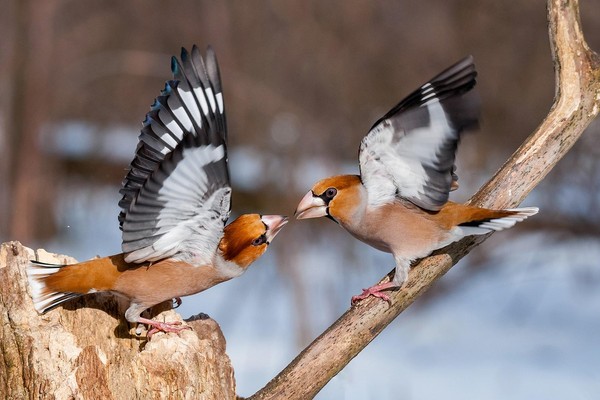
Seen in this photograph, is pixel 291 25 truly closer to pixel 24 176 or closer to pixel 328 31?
pixel 328 31

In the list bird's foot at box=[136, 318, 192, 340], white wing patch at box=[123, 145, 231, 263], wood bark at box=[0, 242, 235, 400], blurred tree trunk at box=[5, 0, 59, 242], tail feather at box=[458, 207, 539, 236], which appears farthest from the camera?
blurred tree trunk at box=[5, 0, 59, 242]

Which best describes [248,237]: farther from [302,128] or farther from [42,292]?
[302,128]

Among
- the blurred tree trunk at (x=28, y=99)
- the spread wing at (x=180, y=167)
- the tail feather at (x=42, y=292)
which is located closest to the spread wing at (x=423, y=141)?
the spread wing at (x=180, y=167)

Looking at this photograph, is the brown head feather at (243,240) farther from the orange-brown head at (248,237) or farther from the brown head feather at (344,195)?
the brown head feather at (344,195)

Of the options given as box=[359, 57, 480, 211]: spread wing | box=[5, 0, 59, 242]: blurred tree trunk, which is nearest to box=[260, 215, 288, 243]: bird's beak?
box=[359, 57, 480, 211]: spread wing

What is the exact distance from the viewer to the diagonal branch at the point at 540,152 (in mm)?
3906

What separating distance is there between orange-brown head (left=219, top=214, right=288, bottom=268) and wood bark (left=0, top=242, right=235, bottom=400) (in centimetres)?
31

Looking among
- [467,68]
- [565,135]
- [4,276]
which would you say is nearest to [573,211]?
[565,135]

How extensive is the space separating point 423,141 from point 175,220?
3.61 ft

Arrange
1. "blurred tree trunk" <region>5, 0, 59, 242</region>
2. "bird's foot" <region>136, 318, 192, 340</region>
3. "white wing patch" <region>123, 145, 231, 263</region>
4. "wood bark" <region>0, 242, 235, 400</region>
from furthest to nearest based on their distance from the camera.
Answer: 1. "blurred tree trunk" <region>5, 0, 59, 242</region>
2. "bird's foot" <region>136, 318, 192, 340</region>
3. "white wing patch" <region>123, 145, 231, 263</region>
4. "wood bark" <region>0, 242, 235, 400</region>

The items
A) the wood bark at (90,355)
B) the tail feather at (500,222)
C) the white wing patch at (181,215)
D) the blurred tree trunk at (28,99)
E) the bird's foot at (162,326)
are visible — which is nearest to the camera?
the wood bark at (90,355)

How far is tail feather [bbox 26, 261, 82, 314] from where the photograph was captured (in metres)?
3.59

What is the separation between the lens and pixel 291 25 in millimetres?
10328

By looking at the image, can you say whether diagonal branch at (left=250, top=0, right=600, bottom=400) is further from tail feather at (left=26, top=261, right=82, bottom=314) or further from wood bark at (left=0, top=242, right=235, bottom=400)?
tail feather at (left=26, top=261, right=82, bottom=314)
